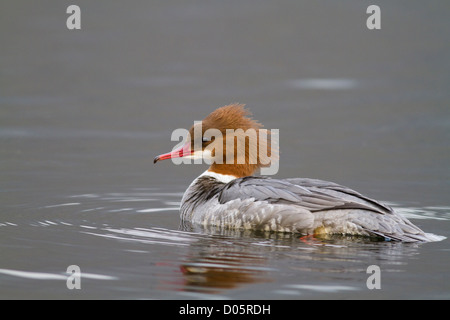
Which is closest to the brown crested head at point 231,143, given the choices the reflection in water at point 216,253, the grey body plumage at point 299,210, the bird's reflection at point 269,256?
the grey body plumage at point 299,210

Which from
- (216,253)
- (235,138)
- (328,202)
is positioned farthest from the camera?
(235,138)

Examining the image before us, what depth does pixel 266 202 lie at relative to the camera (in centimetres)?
885

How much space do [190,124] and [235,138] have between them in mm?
6360

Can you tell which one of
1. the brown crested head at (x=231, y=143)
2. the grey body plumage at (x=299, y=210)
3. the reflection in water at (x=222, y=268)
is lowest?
the reflection in water at (x=222, y=268)

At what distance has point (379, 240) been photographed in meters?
8.24

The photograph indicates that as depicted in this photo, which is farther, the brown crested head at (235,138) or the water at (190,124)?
the brown crested head at (235,138)

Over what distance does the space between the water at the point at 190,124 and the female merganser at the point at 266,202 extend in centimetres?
18

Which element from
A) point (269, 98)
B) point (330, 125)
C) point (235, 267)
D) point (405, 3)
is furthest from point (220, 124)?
point (405, 3)

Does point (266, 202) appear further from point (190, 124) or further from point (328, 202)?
point (190, 124)

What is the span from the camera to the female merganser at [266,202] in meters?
8.34

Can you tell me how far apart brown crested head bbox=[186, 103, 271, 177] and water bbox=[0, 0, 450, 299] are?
0.98 metres

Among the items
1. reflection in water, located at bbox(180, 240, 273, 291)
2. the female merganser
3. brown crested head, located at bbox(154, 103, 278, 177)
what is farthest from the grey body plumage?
reflection in water, located at bbox(180, 240, 273, 291)

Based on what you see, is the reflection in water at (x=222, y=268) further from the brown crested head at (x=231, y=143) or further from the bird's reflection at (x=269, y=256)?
the brown crested head at (x=231, y=143)

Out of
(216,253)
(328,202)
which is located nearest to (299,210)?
(328,202)
